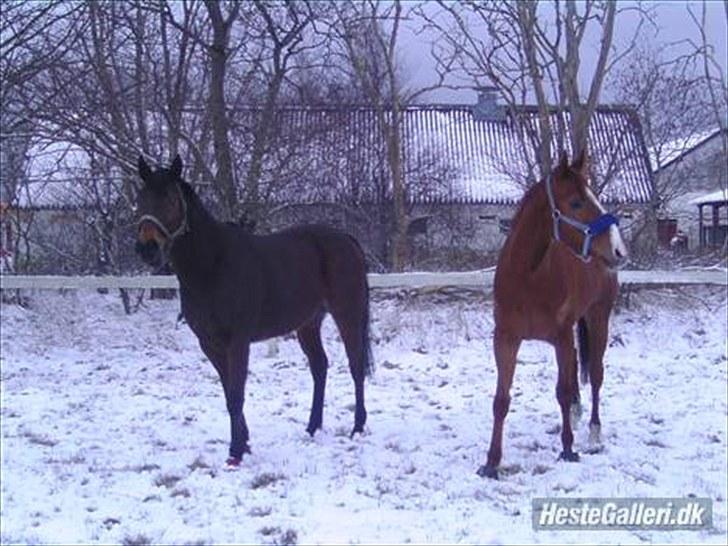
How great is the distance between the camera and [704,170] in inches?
719

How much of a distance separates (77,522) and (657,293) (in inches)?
326

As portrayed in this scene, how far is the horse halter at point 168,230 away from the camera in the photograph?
525 cm

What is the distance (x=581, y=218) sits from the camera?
4906mm

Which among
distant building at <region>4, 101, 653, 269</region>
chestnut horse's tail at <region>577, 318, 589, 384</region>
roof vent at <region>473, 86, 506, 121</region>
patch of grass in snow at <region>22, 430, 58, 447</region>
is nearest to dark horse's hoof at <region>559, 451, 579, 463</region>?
chestnut horse's tail at <region>577, 318, 589, 384</region>

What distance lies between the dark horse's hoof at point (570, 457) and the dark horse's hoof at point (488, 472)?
1.79ft

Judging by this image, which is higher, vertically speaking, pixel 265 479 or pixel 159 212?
pixel 159 212

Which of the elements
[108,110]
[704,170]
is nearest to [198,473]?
[108,110]

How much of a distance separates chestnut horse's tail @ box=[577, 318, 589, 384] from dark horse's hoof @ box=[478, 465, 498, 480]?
1.67 meters

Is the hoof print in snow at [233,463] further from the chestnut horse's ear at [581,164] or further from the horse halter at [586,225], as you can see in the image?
the chestnut horse's ear at [581,164]

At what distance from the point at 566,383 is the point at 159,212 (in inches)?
109

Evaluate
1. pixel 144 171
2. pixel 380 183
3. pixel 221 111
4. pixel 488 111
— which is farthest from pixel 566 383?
pixel 488 111

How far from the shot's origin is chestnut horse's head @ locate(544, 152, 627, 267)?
15.7 feet

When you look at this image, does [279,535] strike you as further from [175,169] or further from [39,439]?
[39,439]

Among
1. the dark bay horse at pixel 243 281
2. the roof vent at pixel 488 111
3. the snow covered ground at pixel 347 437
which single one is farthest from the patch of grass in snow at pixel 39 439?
the roof vent at pixel 488 111
